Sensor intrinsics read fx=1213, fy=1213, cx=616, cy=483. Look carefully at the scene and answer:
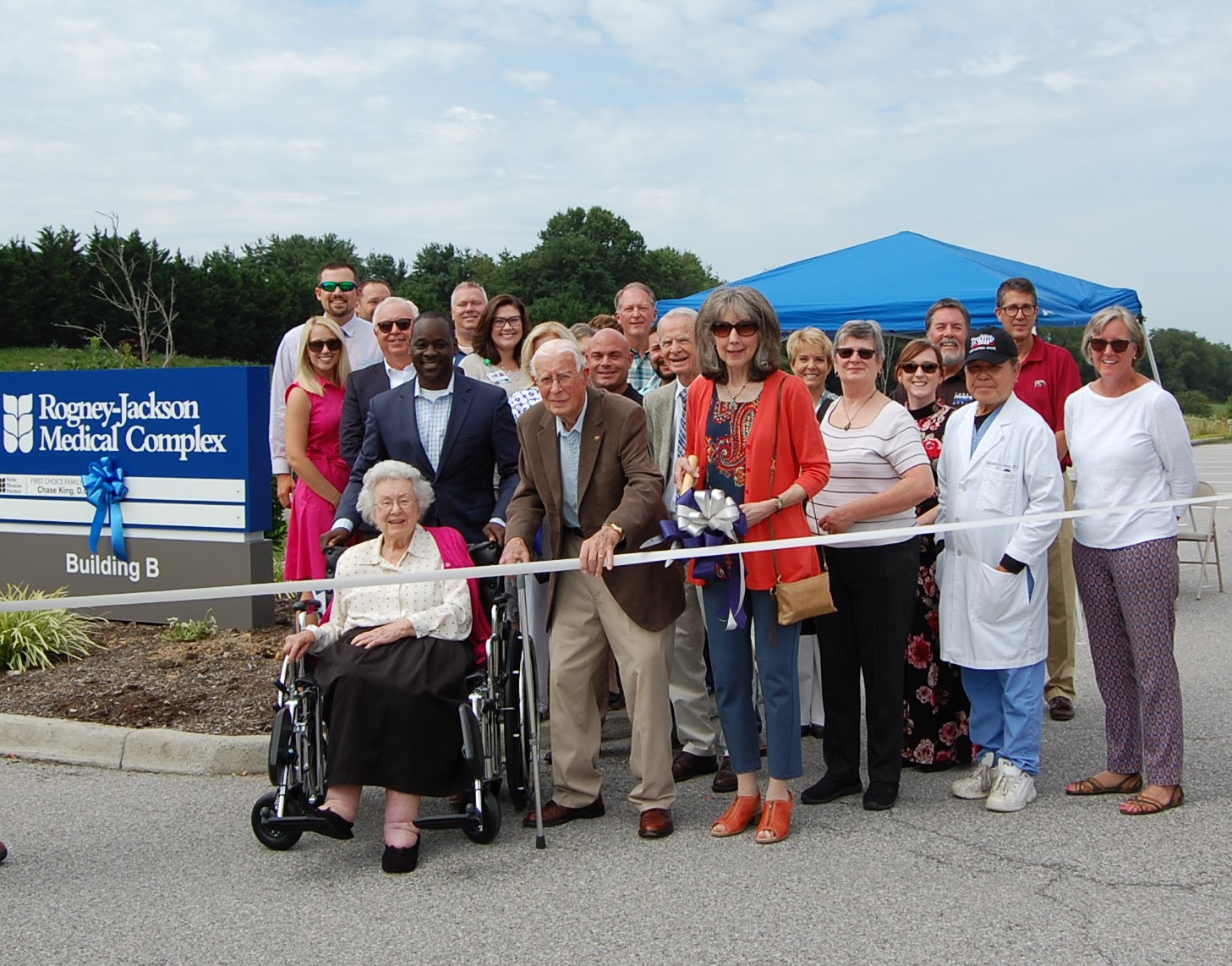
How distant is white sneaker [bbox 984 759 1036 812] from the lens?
15.5ft

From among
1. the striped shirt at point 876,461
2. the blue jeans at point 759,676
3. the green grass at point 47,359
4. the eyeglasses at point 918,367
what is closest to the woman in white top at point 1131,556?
the striped shirt at point 876,461

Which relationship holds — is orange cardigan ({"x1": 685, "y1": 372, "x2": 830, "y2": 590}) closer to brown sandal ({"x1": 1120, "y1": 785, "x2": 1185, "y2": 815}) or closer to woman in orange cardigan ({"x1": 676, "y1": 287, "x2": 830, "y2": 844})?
woman in orange cardigan ({"x1": 676, "y1": 287, "x2": 830, "y2": 844})

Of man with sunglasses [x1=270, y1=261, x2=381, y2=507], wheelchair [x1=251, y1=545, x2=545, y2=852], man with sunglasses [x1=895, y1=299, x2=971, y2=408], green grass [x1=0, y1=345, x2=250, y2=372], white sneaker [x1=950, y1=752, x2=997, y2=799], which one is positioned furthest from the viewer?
green grass [x1=0, y1=345, x2=250, y2=372]

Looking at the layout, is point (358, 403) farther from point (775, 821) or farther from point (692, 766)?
point (775, 821)

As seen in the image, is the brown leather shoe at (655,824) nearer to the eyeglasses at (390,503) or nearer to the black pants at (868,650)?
the black pants at (868,650)

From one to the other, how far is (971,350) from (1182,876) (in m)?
2.08

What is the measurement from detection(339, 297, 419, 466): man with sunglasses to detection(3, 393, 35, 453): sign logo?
422 centimetres

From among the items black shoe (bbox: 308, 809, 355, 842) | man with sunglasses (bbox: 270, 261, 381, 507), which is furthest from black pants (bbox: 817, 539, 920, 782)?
man with sunglasses (bbox: 270, 261, 381, 507)

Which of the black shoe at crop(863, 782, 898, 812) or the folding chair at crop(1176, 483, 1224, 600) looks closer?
the black shoe at crop(863, 782, 898, 812)

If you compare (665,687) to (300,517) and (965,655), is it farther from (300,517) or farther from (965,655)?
(300,517)

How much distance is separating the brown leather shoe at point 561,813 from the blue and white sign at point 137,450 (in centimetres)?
406

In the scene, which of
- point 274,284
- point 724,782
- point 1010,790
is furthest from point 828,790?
point 274,284

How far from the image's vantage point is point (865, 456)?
191 inches

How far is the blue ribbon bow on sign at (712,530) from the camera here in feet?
14.2
